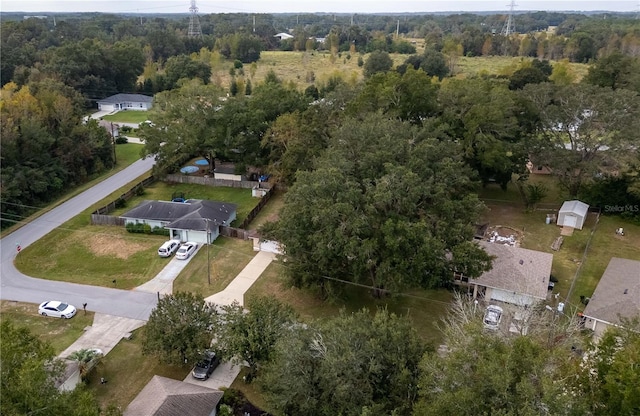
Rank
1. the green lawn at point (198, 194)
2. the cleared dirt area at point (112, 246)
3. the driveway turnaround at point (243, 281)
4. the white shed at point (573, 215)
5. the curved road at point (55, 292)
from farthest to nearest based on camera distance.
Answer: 1. the green lawn at point (198, 194)
2. the white shed at point (573, 215)
3. the cleared dirt area at point (112, 246)
4. the driveway turnaround at point (243, 281)
5. the curved road at point (55, 292)

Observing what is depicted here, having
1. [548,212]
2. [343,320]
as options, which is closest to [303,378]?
[343,320]

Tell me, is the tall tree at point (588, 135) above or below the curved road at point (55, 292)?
above

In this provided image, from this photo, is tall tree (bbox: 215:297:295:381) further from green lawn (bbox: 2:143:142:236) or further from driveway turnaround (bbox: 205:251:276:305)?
green lawn (bbox: 2:143:142:236)

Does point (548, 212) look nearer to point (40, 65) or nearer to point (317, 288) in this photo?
point (317, 288)

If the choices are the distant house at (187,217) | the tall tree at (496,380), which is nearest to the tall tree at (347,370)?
the tall tree at (496,380)

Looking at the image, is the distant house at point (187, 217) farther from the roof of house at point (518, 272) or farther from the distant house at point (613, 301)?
the distant house at point (613, 301)

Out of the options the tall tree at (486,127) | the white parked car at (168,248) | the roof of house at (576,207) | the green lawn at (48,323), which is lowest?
the green lawn at (48,323)
